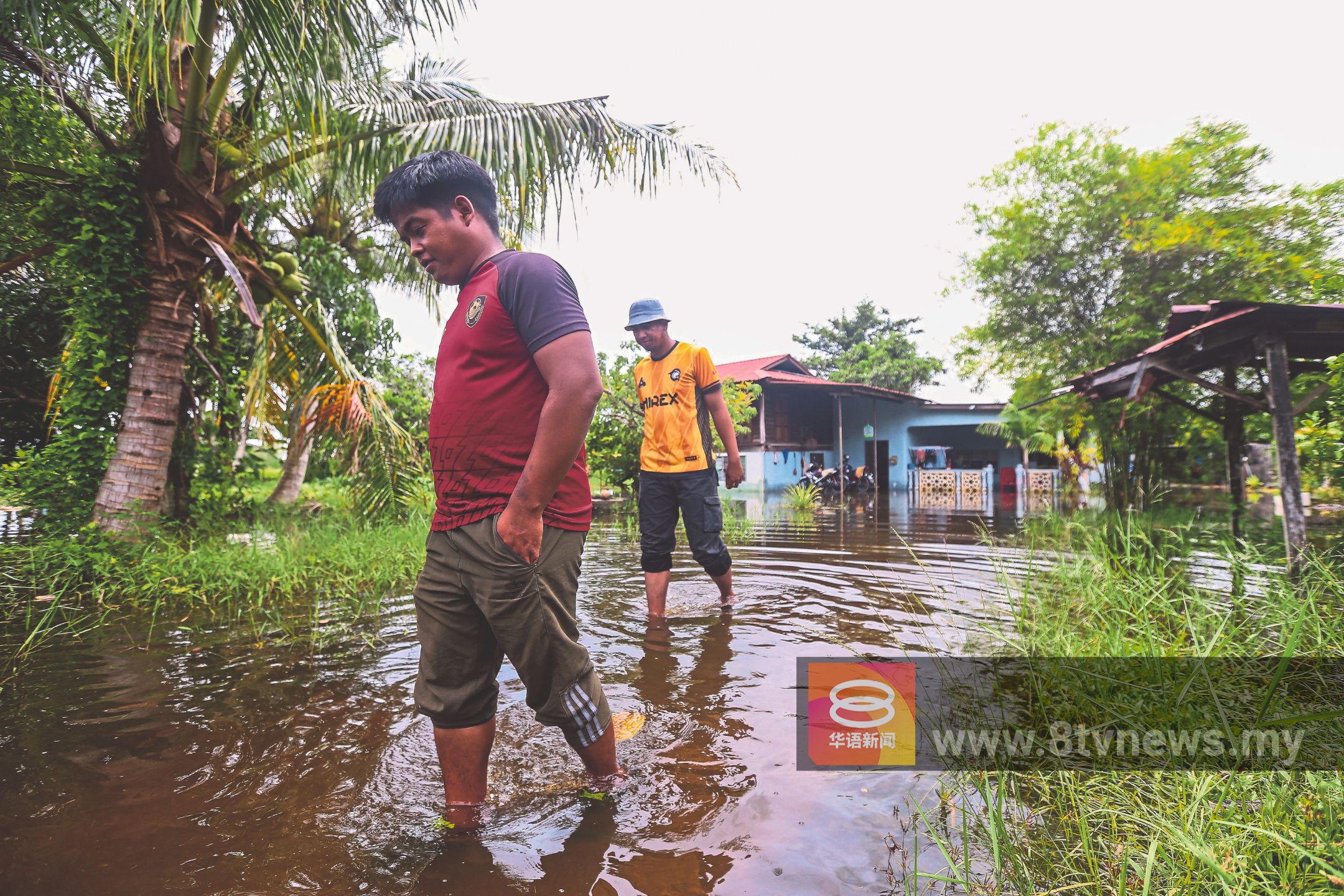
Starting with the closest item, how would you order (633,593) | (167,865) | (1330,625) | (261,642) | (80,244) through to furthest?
(167,865) < (1330,625) < (261,642) < (633,593) < (80,244)

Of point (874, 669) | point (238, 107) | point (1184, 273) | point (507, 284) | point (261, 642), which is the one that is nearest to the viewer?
point (507, 284)

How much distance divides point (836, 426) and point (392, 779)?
23235mm

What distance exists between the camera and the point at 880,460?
24.6 m

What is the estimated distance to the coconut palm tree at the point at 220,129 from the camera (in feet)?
16.8

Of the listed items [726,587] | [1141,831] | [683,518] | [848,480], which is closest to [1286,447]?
[726,587]

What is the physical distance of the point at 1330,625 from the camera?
107 inches

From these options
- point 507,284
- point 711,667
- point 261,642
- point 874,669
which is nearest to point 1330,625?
point 874,669

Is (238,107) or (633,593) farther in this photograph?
(238,107)

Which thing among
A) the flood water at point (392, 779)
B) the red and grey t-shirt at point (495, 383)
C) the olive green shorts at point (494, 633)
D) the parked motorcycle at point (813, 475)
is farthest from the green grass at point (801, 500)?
the red and grey t-shirt at point (495, 383)

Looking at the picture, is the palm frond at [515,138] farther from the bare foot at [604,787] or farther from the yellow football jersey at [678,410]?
the bare foot at [604,787]

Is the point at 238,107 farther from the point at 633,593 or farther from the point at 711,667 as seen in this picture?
the point at 711,667

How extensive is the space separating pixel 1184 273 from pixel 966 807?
13903 mm

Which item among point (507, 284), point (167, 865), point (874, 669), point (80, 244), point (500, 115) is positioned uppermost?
point (500, 115)

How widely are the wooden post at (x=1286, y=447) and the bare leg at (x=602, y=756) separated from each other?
4731 mm
